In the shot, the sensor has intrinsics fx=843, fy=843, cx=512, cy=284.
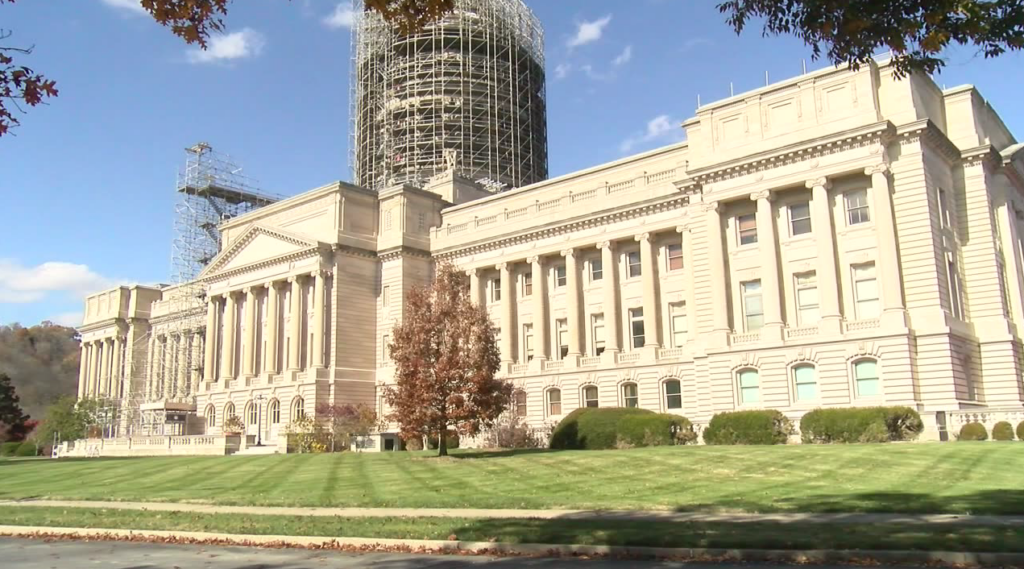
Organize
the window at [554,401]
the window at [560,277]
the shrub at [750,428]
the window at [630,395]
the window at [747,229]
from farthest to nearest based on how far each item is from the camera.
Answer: the window at [560,277] → the window at [554,401] → the window at [630,395] → the window at [747,229] → the shrub at [750,428]

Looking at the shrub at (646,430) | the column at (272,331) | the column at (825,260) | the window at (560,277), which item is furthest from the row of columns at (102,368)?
the column at (825,260)

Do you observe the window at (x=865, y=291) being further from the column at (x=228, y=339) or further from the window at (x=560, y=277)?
the column at (x=228, y=339)

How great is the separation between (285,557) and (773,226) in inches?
A: 1437

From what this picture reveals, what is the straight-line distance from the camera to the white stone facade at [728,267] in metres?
40.8

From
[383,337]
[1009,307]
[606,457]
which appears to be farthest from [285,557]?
[383,337]

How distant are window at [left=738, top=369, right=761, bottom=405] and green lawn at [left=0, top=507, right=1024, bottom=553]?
2973 cm

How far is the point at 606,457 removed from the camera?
31.5m

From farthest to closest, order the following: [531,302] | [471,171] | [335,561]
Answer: [471,171], [531,302], [335,561]

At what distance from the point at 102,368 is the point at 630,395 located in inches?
2758

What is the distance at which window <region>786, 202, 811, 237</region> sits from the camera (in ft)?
145

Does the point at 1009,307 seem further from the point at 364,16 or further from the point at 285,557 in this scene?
the point at 364,16

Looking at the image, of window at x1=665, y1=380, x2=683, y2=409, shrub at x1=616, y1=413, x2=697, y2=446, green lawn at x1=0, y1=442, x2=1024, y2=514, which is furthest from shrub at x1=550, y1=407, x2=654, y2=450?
window at x1=665, y1=380, x2=683, y2=409

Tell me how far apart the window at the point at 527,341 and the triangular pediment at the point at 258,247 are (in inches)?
656

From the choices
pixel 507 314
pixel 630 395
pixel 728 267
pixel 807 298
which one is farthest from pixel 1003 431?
pixel 507 314
